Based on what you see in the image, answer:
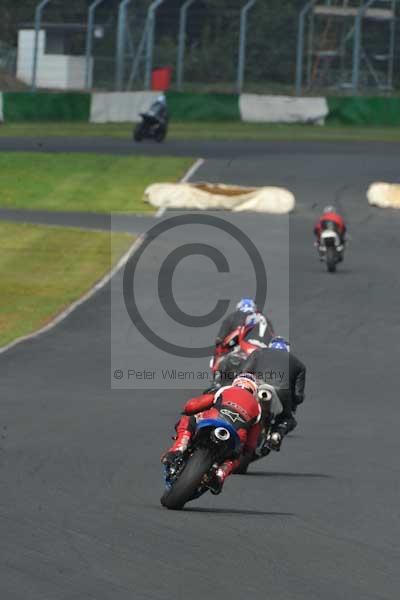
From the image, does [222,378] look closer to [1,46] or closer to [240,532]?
[240,532]

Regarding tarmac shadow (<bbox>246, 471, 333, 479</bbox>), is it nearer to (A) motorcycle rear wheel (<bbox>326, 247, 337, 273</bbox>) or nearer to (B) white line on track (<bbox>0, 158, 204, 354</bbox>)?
(B) white line on track (<bbox>0, 158, 204, 354</bbox>)

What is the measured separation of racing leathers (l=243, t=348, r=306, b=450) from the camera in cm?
1194

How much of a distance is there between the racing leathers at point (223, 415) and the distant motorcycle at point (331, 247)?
17.9m

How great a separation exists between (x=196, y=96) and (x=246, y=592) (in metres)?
51.7

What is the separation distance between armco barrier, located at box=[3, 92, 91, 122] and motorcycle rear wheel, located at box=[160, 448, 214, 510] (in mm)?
45775

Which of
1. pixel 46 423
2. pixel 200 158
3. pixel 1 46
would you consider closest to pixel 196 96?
pixel 200 158

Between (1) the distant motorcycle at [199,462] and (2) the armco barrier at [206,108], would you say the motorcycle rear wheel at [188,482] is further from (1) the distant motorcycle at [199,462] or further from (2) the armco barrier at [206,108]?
(2) the armco barrier at [206,108]

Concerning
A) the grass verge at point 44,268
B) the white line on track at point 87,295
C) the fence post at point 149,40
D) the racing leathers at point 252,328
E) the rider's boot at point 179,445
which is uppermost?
the fence post at point 149,40

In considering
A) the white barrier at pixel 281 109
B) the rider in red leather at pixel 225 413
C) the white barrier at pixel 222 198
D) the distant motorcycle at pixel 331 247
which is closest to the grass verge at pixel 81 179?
the white barrier at pixel 222 198

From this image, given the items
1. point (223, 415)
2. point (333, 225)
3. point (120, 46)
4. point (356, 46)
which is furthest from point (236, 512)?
point (356, 46)

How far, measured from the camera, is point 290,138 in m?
52.8

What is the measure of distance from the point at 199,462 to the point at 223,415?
51 centimetres

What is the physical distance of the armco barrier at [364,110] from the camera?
193 ft

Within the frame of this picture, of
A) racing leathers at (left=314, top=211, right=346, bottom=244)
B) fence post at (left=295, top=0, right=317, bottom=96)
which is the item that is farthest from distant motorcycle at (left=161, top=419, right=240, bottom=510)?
fence post at (left=295, top=0, right=317, bottom=96)
